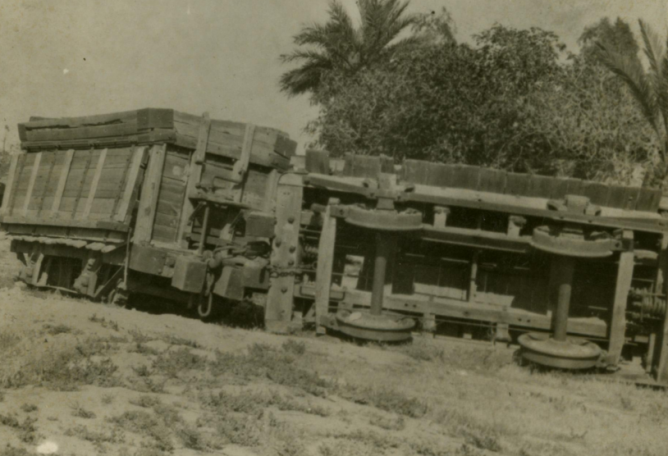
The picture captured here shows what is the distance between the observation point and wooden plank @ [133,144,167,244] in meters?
8.27

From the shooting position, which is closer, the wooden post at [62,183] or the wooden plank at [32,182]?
the wooden post at [62,183]

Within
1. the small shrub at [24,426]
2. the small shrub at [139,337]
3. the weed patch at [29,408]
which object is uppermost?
the small shrub at [139,337]

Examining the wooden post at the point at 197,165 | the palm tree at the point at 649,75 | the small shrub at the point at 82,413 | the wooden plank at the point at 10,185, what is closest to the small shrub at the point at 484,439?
the small shrub at the point at 82,413

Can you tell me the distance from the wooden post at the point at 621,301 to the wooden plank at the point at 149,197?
5.81 m

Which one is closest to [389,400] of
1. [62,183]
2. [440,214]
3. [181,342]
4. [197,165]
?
[181,342]

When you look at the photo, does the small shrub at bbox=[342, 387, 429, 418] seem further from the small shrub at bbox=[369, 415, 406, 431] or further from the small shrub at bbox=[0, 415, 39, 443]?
the small shrub at bbox=[0, 415, 39, 443]

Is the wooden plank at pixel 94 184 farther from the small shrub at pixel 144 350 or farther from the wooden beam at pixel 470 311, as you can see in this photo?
the small shrub at pixel 144 350

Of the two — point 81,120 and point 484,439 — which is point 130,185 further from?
point 484,439

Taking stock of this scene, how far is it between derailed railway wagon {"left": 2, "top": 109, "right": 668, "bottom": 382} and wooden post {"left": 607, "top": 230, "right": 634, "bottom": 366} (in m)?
0.02

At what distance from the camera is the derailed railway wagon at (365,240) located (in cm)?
787

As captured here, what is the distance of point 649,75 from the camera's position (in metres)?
14.2

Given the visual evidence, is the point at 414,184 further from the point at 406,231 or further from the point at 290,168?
the point at 290,168

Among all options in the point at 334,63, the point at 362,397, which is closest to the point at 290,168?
the point at 362,397

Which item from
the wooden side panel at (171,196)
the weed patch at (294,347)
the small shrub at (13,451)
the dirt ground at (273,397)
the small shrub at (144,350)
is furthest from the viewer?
the wooden side panel at (171,196)
